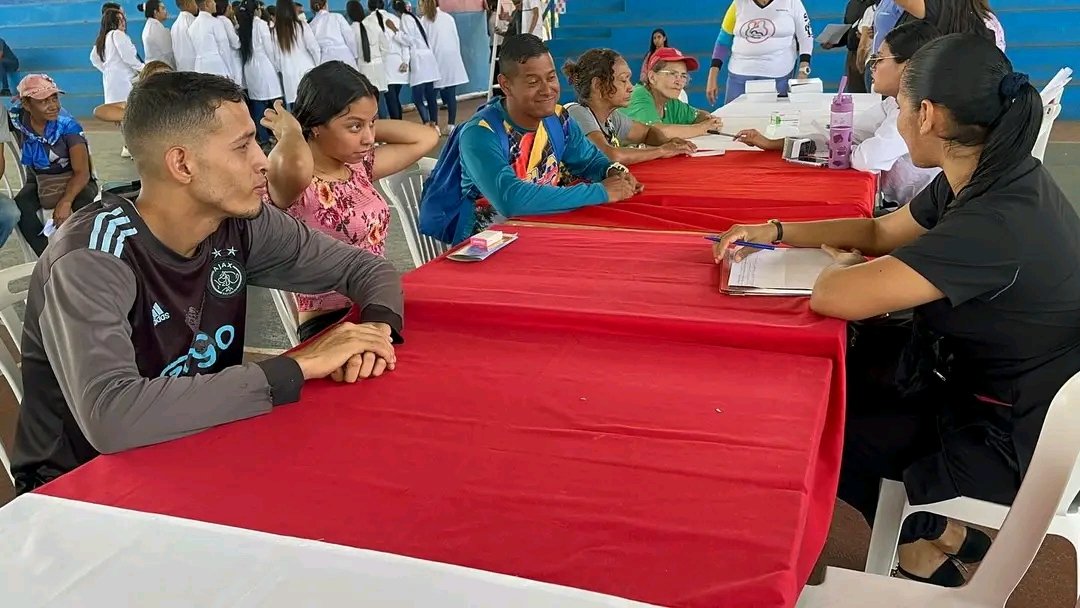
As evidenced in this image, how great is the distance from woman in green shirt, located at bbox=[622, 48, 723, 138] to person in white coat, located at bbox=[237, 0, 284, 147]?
16.2 feet

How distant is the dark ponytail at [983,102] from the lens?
1.30m

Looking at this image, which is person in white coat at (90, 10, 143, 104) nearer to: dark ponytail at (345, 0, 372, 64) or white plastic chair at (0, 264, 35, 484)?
dark ponytail at (345, 0, 372, 64)

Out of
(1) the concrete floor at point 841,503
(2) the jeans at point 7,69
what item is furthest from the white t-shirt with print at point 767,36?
(2) the jeans at point 7,69

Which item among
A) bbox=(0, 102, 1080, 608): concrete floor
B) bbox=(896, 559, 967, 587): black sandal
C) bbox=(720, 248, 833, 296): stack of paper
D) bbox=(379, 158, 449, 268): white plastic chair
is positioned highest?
bbox=(720, 248, 833, 296): stack of paper

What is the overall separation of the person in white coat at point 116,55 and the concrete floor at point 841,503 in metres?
0.73


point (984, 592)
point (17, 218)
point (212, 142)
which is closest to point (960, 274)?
point (984, 592)

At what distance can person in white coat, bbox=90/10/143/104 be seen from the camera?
22.7 feet

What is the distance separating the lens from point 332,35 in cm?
757

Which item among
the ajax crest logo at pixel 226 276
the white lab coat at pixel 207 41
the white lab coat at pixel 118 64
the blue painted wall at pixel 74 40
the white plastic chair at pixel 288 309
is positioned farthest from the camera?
the blue painted wall at pixel 74 40

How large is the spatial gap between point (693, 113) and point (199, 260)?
2.65 metres

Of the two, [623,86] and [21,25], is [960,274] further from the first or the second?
[21,25]

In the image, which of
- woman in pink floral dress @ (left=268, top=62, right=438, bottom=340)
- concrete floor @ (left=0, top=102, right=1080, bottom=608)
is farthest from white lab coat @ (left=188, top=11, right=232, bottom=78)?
woman in pink floral dress @ (left=268, top=62, right=438, bottom=340)

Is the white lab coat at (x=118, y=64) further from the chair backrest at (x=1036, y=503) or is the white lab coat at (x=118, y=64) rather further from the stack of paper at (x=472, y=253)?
the chair backrest at (x=1036, y=503)

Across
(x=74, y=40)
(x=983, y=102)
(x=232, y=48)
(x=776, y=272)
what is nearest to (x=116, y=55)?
(x=232, y=48)
